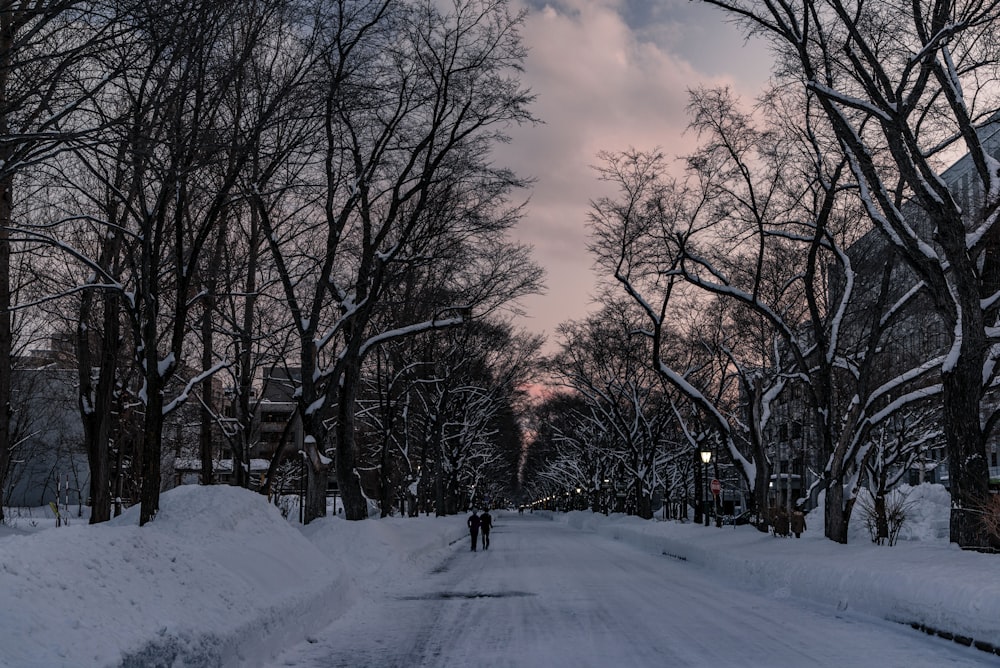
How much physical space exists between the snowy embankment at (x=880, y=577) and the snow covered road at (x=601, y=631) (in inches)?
12.5

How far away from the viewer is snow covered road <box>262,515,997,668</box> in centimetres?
992

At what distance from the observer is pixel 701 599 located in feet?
52.9

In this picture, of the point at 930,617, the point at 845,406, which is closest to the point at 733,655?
the point at 930,617

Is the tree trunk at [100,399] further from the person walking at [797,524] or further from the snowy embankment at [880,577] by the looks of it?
Result: the person walking at [797,524]

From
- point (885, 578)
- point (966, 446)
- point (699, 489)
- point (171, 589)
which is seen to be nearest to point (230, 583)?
point (171, 589)

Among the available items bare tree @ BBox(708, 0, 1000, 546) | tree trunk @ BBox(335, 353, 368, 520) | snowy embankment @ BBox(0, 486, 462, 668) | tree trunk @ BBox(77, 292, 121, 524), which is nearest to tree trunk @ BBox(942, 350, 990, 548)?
bare tree @ BBox(708, 0, 1000, 546)

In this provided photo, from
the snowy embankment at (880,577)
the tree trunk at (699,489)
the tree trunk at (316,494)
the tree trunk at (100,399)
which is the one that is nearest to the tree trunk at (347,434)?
the tree trunk at (316,494)

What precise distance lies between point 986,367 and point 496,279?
547 inches

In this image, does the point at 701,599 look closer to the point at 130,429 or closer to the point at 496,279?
the point at 496,279

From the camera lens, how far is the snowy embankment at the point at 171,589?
6.41 meters

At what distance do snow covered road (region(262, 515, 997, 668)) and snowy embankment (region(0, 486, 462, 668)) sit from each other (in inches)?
27.9

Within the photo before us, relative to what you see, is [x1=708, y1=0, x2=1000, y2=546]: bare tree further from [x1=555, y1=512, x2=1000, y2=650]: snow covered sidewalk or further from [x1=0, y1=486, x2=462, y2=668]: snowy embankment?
[x1=0, y1=486, x2=462, y2=668]: snowy embankment

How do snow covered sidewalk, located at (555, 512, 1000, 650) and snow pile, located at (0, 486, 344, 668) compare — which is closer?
snow pile, located at (0, 486, 344, 668)

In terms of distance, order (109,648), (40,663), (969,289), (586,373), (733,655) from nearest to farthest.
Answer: (40,663)
(109,648)
(733,655)
(969,289)
(586,373)
